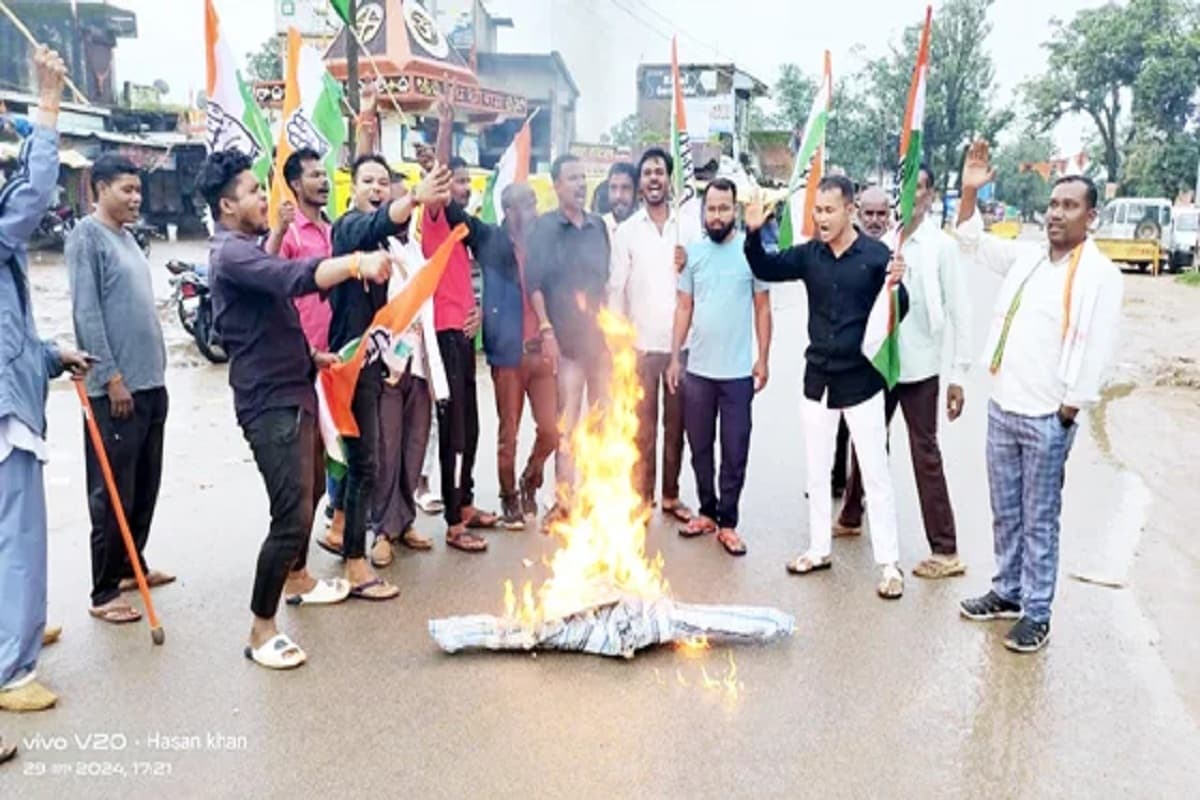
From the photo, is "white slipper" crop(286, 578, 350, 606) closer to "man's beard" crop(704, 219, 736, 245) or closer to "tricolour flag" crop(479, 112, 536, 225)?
"tricolour flag" crop(479, 112, 536, 225)

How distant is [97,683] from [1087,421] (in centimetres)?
851

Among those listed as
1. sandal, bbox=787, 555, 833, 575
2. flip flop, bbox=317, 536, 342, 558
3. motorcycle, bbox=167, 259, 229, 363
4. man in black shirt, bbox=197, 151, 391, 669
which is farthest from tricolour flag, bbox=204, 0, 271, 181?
motorcycle, bbox=167, 259, 229, 363

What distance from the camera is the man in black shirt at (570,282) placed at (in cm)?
562

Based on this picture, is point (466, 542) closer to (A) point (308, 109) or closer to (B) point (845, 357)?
(B) point (845, 357)

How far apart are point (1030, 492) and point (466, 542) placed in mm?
2885

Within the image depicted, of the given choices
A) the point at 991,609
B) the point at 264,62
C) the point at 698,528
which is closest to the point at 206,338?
the point at 698,528

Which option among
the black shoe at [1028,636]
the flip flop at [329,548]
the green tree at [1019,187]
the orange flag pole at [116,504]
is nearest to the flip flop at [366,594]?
the flip flop at [329,548]

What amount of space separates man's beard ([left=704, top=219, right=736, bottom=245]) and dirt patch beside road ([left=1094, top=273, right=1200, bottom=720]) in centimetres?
276

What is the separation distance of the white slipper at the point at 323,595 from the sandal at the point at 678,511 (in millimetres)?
2105

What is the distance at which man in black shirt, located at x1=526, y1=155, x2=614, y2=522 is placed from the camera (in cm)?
562

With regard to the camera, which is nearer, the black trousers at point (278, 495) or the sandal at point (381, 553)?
the black trousers at point (278, 495)

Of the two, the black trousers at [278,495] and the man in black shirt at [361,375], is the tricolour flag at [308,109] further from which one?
Result: the black trousers at [278,495]

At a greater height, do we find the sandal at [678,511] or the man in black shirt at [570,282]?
the man in black shirt at [570,282]

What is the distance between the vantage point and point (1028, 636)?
416 cm
